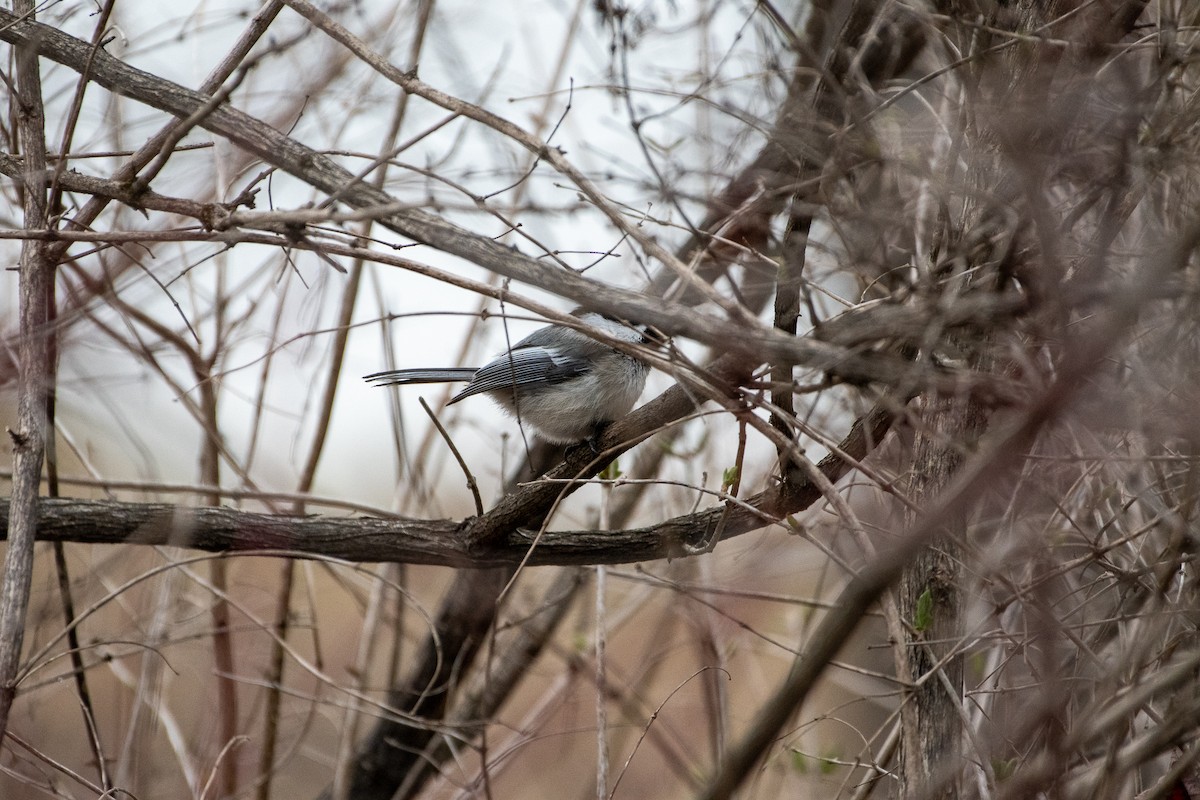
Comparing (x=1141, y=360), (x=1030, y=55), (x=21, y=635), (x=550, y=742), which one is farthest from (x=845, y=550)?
(x=550, y=742)

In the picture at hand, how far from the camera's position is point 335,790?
446cm

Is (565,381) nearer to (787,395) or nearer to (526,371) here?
(526,371)

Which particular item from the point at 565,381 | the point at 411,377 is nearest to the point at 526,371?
the point at 565,381

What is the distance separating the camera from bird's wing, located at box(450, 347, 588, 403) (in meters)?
4.03

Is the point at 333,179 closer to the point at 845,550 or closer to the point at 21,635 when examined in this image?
the point at 21,635

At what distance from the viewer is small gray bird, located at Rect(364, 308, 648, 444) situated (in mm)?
3928

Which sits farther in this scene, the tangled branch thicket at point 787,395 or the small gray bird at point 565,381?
the small gray bird at point 565,381

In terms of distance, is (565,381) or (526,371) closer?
(565,381)

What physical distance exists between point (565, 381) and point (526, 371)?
212mm

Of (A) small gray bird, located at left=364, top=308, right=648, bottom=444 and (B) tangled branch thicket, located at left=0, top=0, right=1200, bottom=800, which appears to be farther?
(A) small gray bird, located at left=364, top=308, right=648, bottom=444

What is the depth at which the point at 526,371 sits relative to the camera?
4160 mm

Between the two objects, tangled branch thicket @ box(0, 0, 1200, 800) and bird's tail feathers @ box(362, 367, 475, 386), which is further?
bird's tail feathers @ box(362, 367, 475, 386)

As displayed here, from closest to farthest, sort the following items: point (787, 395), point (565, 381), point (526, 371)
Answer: point (787, 395), point (565, 381), point (526, 371)

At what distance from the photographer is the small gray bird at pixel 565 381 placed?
393 cm
